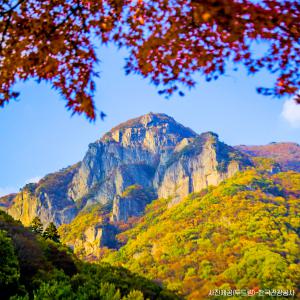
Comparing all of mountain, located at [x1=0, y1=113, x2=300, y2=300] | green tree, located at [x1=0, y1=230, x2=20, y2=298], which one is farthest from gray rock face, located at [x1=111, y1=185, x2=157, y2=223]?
green tree, located at [x1=0, y1=230, x2=20, y2=298]

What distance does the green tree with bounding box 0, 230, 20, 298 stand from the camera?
67.3ft

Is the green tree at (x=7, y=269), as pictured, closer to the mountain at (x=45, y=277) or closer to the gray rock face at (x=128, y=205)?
the mountain at (x=45, y=277)

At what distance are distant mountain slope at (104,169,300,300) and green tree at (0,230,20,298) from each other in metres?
61.8

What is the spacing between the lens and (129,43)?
5859mm

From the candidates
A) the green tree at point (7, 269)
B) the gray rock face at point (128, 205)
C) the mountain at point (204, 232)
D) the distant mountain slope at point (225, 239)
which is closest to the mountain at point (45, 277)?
the green tree at point (7, 269)

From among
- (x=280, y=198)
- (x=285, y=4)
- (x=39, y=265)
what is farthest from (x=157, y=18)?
(x=280, y=198)

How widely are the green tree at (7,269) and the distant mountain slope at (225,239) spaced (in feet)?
203

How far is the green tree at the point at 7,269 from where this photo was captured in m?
20.5

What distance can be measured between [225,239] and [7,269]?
9993 centimetres

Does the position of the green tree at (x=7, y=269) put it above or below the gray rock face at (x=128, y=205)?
below

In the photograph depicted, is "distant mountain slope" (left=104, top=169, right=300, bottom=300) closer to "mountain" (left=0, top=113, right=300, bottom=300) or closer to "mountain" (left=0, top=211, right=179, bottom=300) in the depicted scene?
"mountain" (left=0, top=113, right=300, bottom=300)

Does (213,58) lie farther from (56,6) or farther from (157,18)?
(56,6)

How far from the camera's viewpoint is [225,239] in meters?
114

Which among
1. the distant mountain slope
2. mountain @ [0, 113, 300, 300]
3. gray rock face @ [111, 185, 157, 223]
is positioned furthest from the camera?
gray rock face @ [111, 185, 157, 223]
